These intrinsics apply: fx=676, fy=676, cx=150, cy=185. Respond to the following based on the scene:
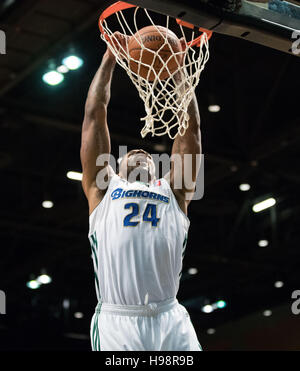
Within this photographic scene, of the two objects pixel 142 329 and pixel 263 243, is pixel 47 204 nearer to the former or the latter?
pixel 263 243

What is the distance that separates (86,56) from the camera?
896cm

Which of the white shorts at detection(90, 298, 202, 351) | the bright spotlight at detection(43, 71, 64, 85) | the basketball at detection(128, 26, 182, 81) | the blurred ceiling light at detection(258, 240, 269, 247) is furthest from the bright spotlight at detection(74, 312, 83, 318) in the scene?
the white shorts at detection(90, 298, 202, 351)

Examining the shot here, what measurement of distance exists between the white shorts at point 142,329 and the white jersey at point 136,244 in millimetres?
53

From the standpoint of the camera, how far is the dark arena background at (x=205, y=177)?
7996 millimetres

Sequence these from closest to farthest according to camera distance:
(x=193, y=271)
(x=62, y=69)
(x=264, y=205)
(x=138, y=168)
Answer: (x=138, y=168)
(x=62, y=69)
(x=264, y=205)
(x=193, y=271)

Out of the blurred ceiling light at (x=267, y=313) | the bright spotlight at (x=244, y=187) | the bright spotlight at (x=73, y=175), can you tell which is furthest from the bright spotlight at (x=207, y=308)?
the bright spotlight at (x=73, y=175)

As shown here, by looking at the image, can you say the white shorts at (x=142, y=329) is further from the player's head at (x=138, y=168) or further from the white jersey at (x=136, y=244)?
the player's head at (x=138, y=168)

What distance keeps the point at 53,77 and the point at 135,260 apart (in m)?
5.48

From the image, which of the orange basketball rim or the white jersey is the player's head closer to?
the white jersey

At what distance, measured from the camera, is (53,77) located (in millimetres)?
8945

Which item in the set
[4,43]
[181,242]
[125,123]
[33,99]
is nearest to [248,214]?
[125,123]

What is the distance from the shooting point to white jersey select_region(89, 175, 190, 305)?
3.94 metres

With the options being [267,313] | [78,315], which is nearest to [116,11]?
[267,313]

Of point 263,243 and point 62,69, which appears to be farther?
point 263,243
